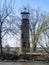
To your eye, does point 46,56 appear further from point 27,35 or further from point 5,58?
point 27,35

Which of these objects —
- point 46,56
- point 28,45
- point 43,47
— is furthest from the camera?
point 28,45

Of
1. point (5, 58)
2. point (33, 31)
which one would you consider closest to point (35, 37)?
point (33, 31)

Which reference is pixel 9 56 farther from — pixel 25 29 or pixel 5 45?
pixel 25 29

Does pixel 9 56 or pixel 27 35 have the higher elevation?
pixel 27 35

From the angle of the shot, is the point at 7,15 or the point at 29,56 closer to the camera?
the point at 29,56

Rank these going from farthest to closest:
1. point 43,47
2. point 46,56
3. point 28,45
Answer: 1. point 28,45
2. point 43,47
3. point 46,56

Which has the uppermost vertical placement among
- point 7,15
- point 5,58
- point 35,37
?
point 7,15

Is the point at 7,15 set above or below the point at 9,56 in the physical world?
above

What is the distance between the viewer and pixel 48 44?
146 feet

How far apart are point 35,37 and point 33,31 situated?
4252 mm

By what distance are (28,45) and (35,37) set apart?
2390 mm

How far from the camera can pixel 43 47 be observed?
43.8 metres

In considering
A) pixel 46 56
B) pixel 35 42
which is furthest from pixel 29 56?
pixel 35 42

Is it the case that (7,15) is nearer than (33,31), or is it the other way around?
(7,15)
